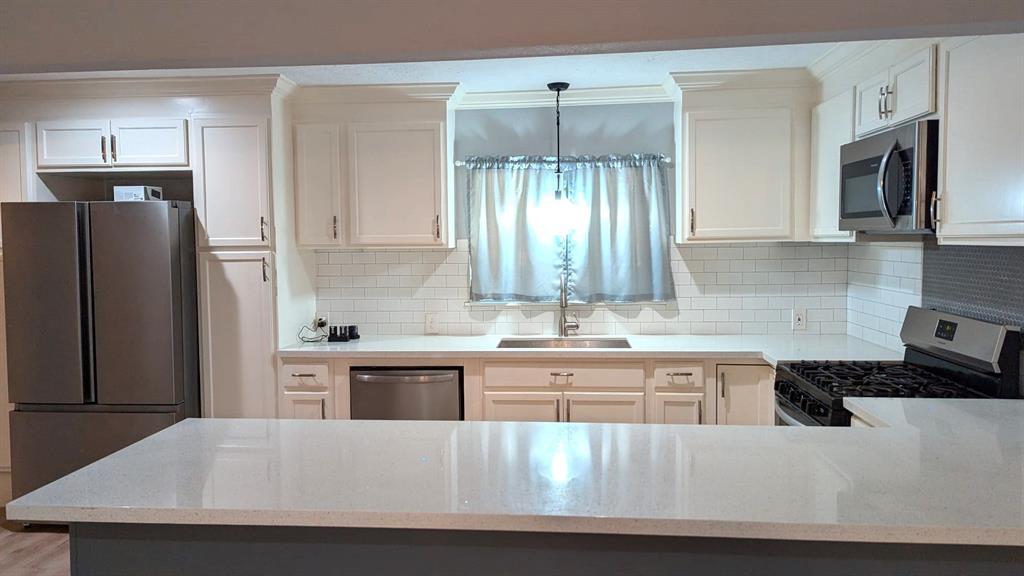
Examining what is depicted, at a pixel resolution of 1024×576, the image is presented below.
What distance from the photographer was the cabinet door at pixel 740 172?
11.7ft

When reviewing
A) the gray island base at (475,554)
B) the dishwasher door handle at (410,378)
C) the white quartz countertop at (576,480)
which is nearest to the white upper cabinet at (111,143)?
the dishwasher door handle at (410,378)

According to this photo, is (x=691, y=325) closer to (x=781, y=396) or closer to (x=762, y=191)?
(x=762, y=191)

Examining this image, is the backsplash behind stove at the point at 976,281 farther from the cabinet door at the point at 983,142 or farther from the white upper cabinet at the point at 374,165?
the white upper cabinet at the point at 374,165

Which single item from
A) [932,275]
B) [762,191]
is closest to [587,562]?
[932,275]

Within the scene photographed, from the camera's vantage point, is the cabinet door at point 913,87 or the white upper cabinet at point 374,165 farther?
the white upper cabinet at point 374,165

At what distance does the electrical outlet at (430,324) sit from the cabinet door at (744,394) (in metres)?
1.62

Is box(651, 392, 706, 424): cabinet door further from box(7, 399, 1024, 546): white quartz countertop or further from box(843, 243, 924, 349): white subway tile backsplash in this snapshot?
box(7, 399, 1024, 546): white quartz countertop

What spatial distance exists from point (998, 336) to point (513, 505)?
1963mm

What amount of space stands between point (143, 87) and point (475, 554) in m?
3.15

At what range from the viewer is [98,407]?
351 cm

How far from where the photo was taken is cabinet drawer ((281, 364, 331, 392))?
11.8ft

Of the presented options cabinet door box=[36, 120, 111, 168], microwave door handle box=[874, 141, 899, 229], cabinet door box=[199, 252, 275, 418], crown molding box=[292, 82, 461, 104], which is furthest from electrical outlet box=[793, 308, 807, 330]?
cabinet door box=[36, 120, 111, 168]

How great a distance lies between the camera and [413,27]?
1644mm

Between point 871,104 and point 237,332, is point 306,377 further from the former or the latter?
point 871,104
